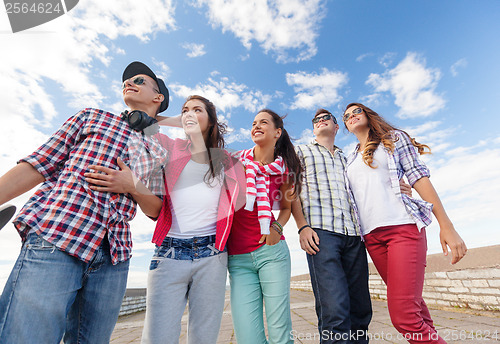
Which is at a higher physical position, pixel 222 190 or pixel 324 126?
pixel 324 126

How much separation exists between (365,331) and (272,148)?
1684mm

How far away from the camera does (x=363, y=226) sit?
228cm

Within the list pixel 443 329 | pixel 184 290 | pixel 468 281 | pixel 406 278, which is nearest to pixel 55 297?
pixel 184 290

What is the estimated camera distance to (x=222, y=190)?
7.10 ft

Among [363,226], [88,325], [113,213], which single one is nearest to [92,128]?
[113,213]

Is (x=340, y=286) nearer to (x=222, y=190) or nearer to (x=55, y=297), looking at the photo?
(x=222, y=190)

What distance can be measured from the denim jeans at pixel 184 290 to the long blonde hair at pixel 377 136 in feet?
4.89

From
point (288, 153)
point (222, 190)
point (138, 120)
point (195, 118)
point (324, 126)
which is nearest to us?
point (138, 120)

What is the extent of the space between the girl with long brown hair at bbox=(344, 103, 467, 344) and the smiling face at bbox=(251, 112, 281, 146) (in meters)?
0.74

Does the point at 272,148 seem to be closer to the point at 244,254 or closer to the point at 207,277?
the point at 244,254

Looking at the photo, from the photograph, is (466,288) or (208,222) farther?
(466,288)

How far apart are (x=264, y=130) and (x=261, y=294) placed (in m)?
1.31

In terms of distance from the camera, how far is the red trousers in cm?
187

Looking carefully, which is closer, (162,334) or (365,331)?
(162,334)
